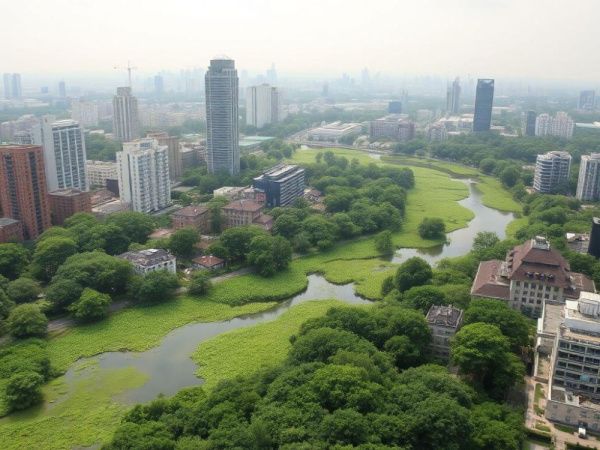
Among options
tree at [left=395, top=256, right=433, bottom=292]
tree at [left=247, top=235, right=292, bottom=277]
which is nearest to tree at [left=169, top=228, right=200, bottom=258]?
tree at [left=247, top=235, right=292, bottom=277]

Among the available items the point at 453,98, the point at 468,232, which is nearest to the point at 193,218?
the point at 468,232

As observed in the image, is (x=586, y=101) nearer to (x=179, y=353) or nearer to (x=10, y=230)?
(x=10, y=230)

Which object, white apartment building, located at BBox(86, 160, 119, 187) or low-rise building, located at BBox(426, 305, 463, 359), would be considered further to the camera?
white apartment building, located at BBox(86, 160, 119, 187)

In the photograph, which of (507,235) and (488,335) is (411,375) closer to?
(488,335)

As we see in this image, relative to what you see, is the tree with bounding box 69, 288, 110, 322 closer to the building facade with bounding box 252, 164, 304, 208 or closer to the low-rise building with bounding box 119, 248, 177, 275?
the low-rise building with bounding box 119, 248, 177, 275

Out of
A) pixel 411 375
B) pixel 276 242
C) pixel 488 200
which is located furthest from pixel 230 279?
pixel 488 200
